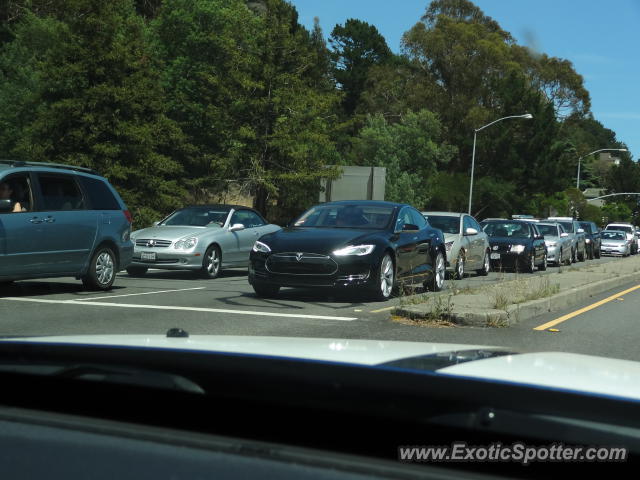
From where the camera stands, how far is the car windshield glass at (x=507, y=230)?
87.0 feet

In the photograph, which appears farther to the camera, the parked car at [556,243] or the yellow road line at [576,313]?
the parked car at [556,243]

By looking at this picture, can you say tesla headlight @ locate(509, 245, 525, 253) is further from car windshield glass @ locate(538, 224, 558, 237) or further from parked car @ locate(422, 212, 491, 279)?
car windshield glass @ locate(538, 224, 558, 237)

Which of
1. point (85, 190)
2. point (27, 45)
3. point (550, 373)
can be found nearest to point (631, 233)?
point (27, 45)

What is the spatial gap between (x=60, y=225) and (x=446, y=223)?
1109 centimetres

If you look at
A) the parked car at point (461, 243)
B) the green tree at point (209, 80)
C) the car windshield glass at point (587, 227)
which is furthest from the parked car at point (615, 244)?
the parked car at point (461, 243)

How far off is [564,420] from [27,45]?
53.9 m

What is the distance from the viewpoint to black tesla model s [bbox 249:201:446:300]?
1268cm

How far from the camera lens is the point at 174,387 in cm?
194

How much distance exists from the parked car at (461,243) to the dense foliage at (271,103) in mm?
22031

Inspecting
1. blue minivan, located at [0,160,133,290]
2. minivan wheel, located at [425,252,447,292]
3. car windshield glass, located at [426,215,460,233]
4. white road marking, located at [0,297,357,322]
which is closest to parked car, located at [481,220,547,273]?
car windshield glass, located at [426,215,460,233]

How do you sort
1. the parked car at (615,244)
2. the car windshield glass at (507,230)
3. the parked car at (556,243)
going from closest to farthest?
the car windshield glass at (507,230) < the parked car at (556,243) < the parked car at (615,244)

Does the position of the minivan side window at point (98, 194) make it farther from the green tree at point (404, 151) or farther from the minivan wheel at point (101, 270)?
the green tree at point (404, 151)

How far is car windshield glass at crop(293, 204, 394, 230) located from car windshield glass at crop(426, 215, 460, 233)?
6622 millimetres

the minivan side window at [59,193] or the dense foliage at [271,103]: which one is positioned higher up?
the dense foliage at [271,103]
